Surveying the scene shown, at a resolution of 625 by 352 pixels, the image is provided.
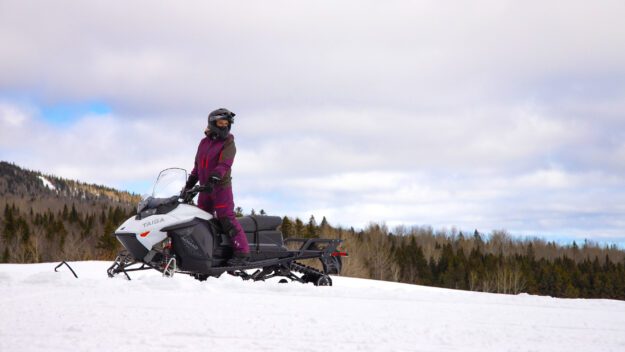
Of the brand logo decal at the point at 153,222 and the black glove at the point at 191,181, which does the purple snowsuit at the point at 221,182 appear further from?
the brand logo decal at the point at 153,222

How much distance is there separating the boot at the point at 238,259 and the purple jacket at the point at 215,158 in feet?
3.38

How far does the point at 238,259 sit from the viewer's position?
8828mm

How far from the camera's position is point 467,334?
491 cm

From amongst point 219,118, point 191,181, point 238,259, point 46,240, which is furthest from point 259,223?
point 46,240

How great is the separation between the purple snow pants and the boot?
0.05m

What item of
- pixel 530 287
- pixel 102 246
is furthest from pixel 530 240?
pixel 102 246

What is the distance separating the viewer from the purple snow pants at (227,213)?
8.55m

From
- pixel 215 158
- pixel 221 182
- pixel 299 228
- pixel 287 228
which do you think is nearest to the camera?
pixel 221 182

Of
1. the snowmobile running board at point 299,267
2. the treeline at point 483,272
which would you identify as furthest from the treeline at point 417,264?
the snowmobile running board at point 299,267

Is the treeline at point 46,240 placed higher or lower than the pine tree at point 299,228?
lower

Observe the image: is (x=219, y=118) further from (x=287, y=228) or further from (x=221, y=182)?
(x=287, y=228)

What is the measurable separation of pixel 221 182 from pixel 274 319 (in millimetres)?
3729

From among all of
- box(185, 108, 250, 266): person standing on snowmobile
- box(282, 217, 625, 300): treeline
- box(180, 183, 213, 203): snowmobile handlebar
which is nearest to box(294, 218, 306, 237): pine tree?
box(282, 217, 625, 300): treeline

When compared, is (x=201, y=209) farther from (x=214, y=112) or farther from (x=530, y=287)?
(x=530, y=287)
